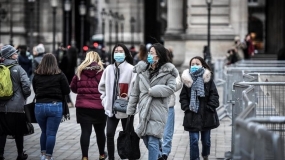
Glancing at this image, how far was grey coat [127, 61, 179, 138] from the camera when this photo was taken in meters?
10.0

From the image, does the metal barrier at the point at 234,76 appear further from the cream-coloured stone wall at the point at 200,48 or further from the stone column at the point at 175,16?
the stone column at the point at 175,16

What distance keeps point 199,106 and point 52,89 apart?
7.46 feet

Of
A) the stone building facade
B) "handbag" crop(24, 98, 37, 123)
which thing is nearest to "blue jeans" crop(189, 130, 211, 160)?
"handbag" crop(24, 98, 37, 123)

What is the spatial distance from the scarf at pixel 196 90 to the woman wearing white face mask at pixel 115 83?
0.93 meters

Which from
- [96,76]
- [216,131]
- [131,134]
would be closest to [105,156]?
[96,76]

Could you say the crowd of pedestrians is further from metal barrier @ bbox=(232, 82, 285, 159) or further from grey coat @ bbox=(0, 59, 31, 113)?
metal barrier @ bbox=(232, 82, 285, 159)

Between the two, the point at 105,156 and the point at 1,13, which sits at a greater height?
the point at 1,13

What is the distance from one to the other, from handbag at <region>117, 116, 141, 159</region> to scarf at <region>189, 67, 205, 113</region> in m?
1.41

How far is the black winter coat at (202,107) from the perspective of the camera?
11531 millimetres

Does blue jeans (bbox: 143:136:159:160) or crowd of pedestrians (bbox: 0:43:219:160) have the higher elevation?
crowd of pedestrians (bbox: 0:43:219:160)

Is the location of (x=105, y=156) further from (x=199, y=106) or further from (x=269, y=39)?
(x=269, y=39)

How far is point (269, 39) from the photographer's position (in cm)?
4944

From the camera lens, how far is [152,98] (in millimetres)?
10133

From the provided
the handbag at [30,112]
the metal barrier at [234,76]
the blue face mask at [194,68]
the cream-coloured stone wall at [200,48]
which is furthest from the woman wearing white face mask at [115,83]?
the cream-coloured stone wall at [200,48]
